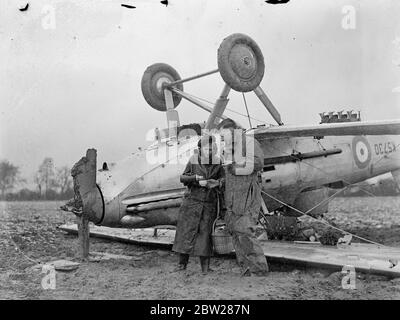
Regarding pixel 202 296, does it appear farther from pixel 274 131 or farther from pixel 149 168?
pixel 274 131

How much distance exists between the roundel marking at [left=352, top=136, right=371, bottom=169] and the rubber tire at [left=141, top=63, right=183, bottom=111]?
4104 millimetres

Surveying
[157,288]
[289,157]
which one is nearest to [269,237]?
[289,157]

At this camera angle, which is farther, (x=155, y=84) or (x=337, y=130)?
(x=155, y=84)

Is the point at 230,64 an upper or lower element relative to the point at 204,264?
upper

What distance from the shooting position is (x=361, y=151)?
434 inches

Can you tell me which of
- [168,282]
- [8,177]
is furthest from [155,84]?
[8,177]

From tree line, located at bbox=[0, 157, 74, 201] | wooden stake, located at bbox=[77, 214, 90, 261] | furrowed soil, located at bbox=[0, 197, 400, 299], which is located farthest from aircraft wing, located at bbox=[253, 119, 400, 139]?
tree line, located at bbox=[0, 157, 74, 201]

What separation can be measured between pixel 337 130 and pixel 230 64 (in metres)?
2.13

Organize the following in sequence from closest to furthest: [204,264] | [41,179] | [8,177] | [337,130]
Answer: [204,264], [337,130], [8,177], [41,179]

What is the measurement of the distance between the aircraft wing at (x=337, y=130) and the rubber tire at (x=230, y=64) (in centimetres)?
95

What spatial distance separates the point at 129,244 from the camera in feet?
33.3

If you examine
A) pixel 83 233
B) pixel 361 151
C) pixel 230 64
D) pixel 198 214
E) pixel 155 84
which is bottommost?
pixel 83 233

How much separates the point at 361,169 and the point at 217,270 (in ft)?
17.9

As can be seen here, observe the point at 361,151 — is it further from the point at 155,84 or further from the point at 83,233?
the point at 83,233
